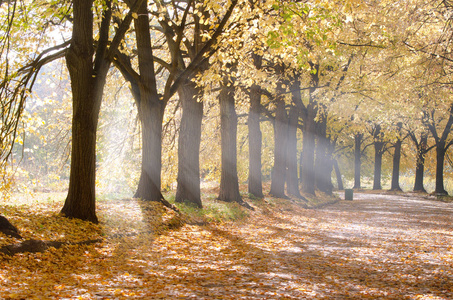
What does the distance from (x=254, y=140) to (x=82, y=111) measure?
11.1 m

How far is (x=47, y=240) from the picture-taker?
6.96 m

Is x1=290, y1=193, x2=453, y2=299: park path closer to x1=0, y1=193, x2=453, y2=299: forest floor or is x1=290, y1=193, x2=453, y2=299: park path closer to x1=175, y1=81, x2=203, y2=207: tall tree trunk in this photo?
x1=0, y1=193, x2=453, y2=299: forest floor

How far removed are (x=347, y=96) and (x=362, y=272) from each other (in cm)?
1600

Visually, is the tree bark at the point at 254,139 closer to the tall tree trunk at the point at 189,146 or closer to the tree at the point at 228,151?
the tree at the point at 228,151

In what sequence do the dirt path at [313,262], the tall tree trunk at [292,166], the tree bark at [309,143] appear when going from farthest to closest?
1. the tree bark at [309,143]
2. the tall tree trunk at [292,166]
3. the dirt path at [313,262]

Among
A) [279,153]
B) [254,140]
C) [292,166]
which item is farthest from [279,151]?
[292,166]

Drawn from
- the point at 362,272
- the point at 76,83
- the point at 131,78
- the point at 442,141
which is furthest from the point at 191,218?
the point at 442,141

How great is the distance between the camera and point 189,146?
13836 mm

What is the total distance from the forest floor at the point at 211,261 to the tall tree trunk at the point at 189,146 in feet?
5.44

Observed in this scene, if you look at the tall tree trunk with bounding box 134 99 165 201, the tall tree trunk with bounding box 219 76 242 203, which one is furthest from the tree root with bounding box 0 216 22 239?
the tall tree trunk with bounding box 219 76 242 203

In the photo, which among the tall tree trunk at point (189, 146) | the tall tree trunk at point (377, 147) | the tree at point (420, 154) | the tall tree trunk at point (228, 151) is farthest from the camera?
the tall tree trunk at point (377, 147)

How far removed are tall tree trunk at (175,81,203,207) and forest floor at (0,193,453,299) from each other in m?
1.66

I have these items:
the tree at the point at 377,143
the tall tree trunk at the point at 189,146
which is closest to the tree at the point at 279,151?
the tall tree trunk at the point at 189,146

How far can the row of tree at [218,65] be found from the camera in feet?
28.8
